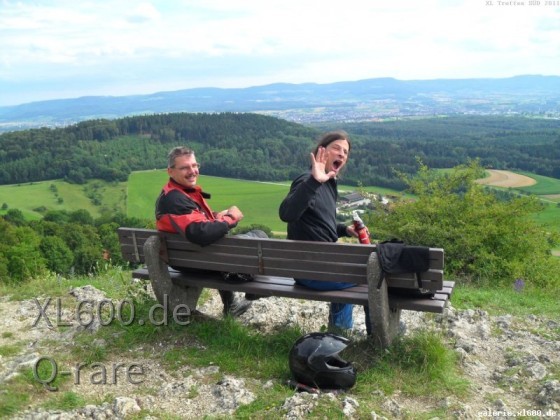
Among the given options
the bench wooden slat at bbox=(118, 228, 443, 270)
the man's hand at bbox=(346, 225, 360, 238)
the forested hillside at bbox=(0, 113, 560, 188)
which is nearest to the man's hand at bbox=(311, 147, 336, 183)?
the bench wooden slat at bbox=(118, 228, 443, 270)

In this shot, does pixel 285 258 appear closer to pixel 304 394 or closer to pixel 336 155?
pixel 336 155

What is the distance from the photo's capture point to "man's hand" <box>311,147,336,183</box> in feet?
14.2

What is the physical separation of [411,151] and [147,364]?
86.7 meters

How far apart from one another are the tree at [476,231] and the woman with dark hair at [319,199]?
6369mm

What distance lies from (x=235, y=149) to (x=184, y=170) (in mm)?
90893

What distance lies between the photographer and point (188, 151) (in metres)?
4.95

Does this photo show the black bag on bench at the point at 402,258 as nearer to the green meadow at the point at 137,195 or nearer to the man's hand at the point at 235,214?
the man's hand at the point at 235,214

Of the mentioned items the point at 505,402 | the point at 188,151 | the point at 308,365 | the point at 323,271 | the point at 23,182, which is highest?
the point at 188,151

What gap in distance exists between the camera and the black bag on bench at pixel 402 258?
160 inches

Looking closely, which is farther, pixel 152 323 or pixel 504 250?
pixel 504 250

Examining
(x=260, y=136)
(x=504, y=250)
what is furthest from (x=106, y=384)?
(x=260, y=136)

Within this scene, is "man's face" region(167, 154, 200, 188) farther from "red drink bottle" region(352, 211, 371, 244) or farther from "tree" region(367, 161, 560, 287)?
"tree" region(367, 161, 560, 287)

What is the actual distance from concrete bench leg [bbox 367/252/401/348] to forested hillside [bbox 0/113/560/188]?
5081 cm

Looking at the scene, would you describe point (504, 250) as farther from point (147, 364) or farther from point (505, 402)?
point (147, 364)
